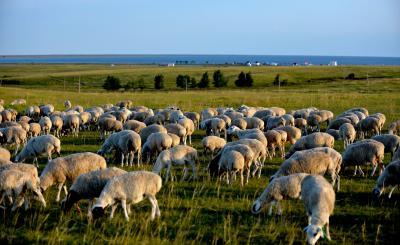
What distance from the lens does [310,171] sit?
1238 cm

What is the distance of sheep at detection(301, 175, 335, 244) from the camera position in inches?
340

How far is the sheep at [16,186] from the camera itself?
1065 centimetres

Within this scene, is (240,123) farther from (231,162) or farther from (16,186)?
(16,186)

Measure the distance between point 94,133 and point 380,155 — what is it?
17.3m

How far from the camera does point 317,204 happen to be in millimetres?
9180

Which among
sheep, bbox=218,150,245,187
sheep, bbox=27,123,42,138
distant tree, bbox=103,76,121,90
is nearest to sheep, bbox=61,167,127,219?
sheep, bbox=218,150,245,187

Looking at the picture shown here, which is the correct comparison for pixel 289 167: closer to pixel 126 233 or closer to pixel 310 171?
pixel 310 171

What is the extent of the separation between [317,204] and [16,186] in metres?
6.94

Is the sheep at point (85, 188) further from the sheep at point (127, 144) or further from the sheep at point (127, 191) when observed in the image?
the sheep at point (127, 144)

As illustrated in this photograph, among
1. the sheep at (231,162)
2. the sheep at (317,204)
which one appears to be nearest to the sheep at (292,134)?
the sheep at (231,162)

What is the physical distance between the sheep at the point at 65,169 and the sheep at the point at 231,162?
3.62 meters

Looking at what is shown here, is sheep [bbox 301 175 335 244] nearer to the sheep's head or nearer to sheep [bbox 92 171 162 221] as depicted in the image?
the sheep's head

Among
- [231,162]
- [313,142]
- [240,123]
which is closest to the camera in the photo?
[231,162]

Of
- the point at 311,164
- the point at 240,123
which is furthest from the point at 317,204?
the point at 240,123
